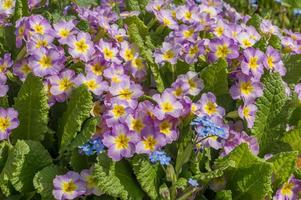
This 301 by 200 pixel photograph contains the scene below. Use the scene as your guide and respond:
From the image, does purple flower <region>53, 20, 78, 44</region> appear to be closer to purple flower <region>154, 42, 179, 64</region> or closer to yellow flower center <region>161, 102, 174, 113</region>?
purple flower <region>154, 42, 179, 64</region>

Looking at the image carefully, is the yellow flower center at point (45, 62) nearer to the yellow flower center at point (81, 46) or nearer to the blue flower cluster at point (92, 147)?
the yellow flower center at point (81, 46)

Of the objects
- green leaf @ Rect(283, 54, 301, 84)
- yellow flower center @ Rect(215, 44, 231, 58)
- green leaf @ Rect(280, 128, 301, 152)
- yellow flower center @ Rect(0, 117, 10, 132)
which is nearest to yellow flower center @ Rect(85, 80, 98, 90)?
yellow flower center @ Rect(0, 117, 10, 132)

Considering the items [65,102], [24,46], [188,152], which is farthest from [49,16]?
[188,152]

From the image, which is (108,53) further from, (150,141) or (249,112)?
(249,112)

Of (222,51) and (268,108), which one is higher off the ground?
(222,51)

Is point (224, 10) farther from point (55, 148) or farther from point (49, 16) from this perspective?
point (55, 148)

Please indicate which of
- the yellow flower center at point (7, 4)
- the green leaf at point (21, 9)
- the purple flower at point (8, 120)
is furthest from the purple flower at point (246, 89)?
the yellow flower center at point (7, 4)

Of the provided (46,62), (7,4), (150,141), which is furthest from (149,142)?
(7,4)
